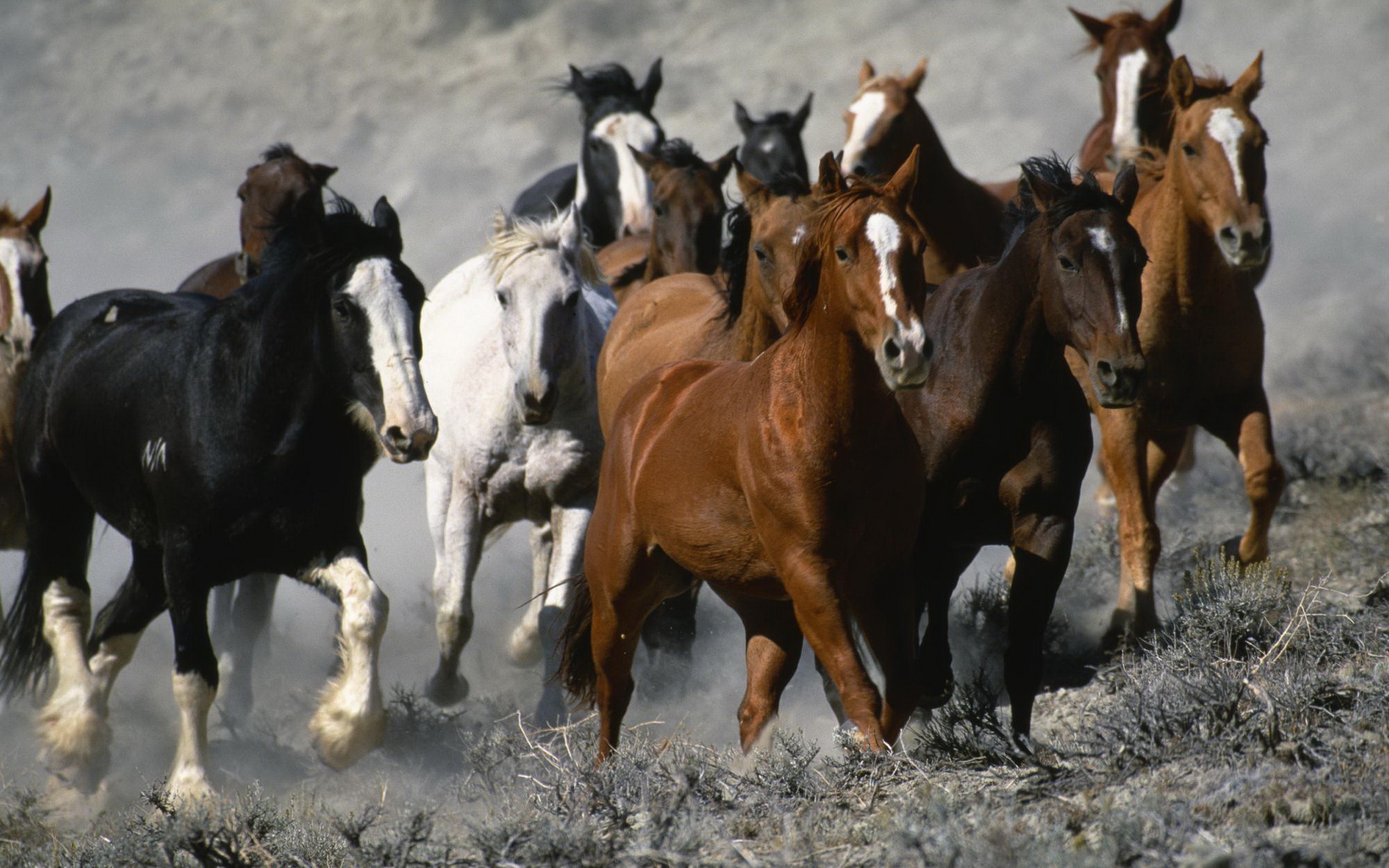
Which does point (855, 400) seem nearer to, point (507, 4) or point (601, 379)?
point (601, 379)

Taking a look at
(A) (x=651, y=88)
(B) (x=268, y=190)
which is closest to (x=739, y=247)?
(B) (x=268, y=190)

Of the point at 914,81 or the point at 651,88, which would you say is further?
the point at 651,88

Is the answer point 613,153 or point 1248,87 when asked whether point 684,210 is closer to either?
point 613,153

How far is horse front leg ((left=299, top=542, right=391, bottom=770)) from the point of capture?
19.4 ft

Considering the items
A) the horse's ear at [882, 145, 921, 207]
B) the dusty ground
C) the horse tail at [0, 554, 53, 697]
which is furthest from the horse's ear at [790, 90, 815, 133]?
the horse's ear at [882, 145, 921, 207]

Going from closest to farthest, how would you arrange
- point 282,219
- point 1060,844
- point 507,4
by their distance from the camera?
point 1060,844, point 282,219, point 507,4

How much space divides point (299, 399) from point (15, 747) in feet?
11.2

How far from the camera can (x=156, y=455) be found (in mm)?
6207

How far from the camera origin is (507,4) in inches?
1009

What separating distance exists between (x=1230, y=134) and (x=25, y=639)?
600 cm

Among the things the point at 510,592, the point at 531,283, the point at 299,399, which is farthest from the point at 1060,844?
the point at 510,592

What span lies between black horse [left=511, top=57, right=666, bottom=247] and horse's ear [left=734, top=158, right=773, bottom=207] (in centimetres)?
296

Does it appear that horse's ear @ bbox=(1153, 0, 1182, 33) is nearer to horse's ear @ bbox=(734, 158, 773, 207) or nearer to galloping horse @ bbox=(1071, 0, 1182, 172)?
galloping horse @ bbox=(1071, 0, 1182, 172)

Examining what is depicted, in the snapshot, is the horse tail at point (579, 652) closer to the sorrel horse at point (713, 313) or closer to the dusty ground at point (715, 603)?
the dusty ground at point (715, 603)
